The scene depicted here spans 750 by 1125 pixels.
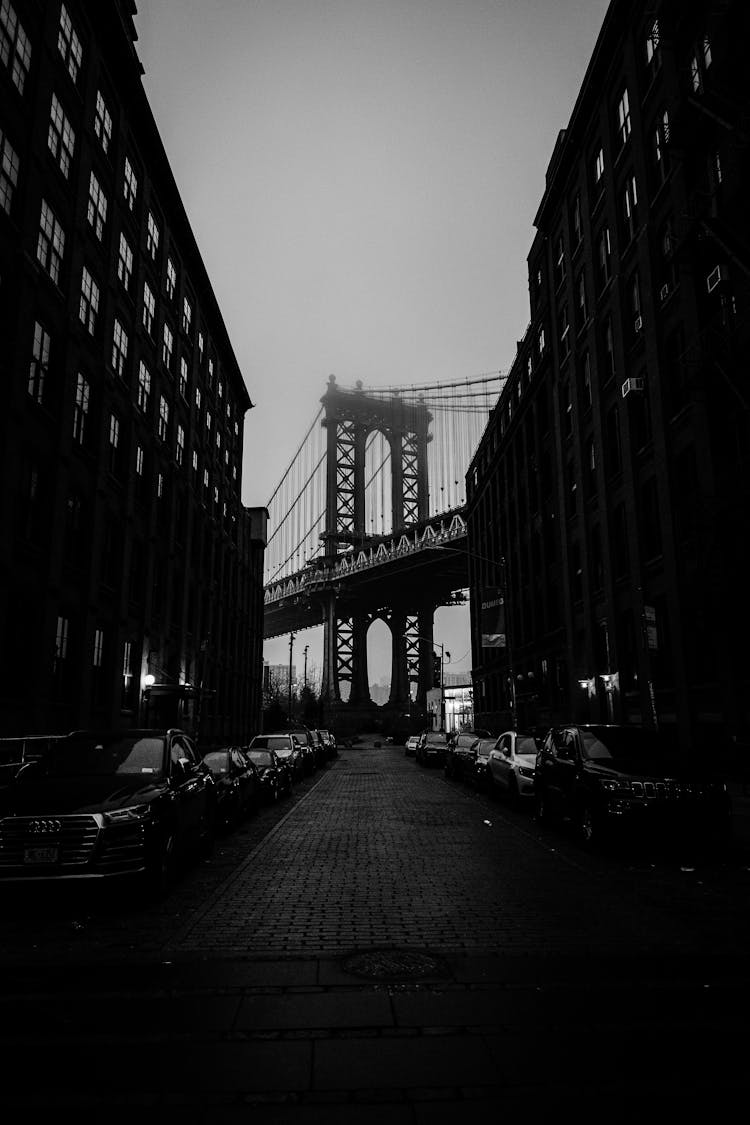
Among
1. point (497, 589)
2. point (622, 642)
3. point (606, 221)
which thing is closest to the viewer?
point (622, 642)

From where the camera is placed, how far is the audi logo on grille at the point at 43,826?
25.0ft

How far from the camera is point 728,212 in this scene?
2084 cm

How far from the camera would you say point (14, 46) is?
2155 cm

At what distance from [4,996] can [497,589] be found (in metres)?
34.8

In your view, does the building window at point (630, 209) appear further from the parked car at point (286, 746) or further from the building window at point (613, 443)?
the parked car at point (286, 746)

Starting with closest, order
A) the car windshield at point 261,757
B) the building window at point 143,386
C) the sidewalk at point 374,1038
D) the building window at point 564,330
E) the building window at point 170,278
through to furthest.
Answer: the sidewalk at point 374,1038 < the car windshield at point 261,757 < the building window at point 143,386 < the building window at point 170,278 < the building window at point 564,330

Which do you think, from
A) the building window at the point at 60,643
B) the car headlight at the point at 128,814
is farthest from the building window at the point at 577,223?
the car headlight at the point at 128,814

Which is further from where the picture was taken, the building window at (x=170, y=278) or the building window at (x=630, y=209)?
the building window at (x=170, y=278)

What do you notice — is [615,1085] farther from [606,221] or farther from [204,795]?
[606,221]

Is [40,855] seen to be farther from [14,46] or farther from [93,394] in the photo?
[14,46]

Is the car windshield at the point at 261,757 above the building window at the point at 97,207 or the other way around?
the other way around

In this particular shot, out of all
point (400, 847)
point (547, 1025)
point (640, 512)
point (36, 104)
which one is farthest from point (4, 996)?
point (640, 512)

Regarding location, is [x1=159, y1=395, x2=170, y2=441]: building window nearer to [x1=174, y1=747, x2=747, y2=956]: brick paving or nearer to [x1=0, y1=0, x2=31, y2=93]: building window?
[x1=0, y1=0, x2=31, y2=93]: building window

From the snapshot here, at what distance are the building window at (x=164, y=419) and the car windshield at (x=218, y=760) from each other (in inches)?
921
